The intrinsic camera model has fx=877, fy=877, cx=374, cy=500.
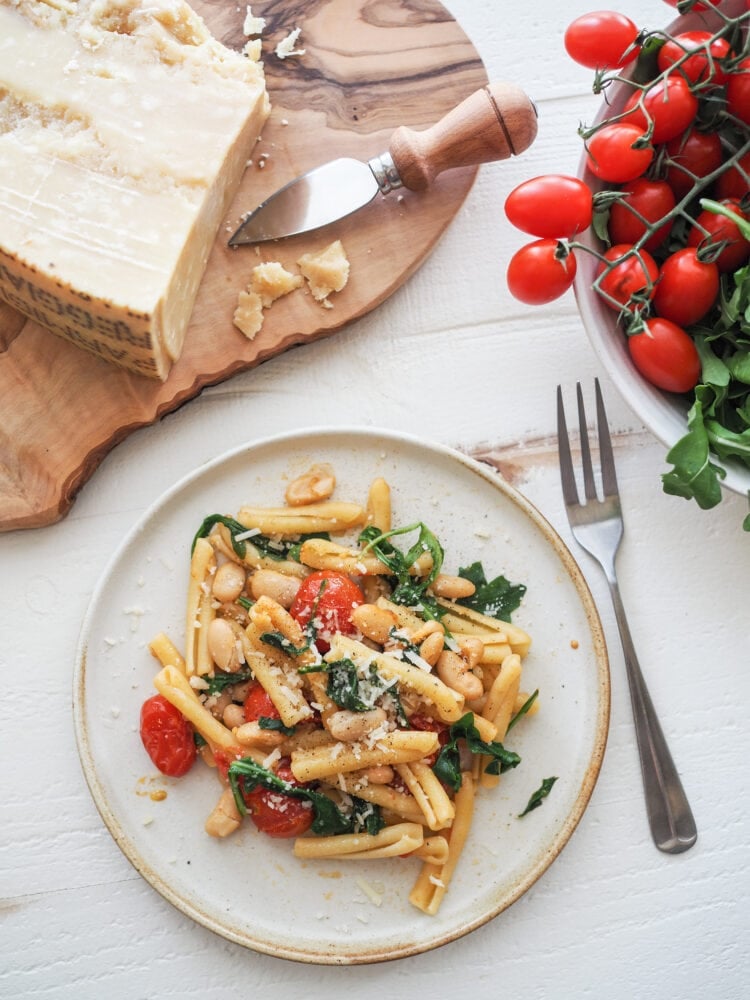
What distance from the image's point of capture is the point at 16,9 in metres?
1.91

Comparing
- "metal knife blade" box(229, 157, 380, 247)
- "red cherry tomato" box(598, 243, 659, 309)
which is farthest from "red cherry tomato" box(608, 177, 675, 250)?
"metal knife blade" box(229, 157, 380, 247)

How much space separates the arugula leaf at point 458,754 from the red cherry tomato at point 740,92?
4.47ft

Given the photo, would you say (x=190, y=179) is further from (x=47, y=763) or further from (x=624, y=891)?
(x=624, y=891)

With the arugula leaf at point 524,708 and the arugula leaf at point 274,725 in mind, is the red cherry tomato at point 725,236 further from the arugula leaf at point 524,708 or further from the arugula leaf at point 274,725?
the arugula leaf at point 274,725

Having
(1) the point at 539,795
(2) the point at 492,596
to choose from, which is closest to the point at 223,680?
(2) the point at 492,596

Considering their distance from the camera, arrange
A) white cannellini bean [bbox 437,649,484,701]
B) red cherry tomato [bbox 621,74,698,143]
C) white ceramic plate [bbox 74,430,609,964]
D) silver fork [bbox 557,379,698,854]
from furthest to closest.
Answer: silver fork [bbox 557,379,698,854], white ceramic plate [bbox 74,430,609,964], white cannellini bean [bbox 437,649,484,701], red cherry tomato [bbox 621,74,698,143]

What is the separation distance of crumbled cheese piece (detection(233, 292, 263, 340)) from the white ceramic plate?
259 mm

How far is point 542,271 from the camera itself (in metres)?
1.84

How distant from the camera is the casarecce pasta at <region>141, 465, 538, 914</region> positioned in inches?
71.5

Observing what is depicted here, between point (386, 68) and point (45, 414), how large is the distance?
115 centimetres

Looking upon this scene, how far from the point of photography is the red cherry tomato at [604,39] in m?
1.83

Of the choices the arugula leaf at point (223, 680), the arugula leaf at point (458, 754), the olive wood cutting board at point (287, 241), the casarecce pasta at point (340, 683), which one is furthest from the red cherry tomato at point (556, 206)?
the arugula leaf at point (223, 680)

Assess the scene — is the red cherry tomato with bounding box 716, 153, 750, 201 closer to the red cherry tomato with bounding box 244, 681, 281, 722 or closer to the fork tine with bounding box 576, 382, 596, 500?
the fork tine with bounding box 576, 382, 596, 500

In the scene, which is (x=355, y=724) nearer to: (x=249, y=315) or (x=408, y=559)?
(x=408, y=559)
